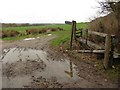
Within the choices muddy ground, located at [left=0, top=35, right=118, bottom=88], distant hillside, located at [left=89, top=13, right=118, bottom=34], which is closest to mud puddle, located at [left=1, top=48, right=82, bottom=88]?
muddy ground, located at [left=0, top=35, right=118, bottom=88]

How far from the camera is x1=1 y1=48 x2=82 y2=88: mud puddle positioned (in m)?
7.73

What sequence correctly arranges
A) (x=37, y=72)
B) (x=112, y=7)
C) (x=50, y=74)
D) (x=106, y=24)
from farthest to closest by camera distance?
1. (x=106, y=24)
2. (x=112, y=7)
3. (x=37, y=72)
4. (x=50, y=74)

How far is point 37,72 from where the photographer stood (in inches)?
361

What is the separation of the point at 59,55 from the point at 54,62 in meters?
1.91

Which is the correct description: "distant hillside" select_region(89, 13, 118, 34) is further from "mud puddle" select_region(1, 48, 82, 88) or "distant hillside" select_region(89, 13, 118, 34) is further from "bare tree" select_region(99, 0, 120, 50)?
"mud puddle" select_region(1, 48, 82, 88)

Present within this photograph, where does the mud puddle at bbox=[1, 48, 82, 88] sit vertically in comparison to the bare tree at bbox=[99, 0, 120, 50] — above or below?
below

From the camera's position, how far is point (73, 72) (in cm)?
→ 930

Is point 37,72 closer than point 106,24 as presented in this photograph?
Yes

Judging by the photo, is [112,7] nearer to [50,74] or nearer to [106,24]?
[106,24]

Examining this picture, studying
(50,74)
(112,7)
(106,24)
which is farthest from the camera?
(106,24)

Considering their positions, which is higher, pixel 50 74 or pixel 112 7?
Result: pixel 112 7

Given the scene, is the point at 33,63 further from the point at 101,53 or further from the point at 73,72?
the point at 101,53

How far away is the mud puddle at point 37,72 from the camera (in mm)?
7734

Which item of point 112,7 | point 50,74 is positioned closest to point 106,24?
point 112,7
